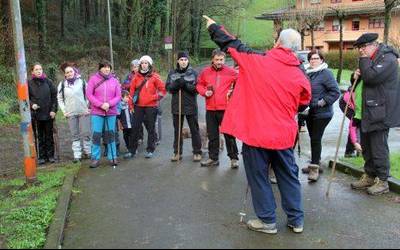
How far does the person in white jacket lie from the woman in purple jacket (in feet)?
1.92

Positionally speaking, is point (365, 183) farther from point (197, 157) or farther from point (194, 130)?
point (194, 130)

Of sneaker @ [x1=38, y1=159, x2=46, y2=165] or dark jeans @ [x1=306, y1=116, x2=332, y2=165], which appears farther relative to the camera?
sneaker @ [x1=38, y1=159, x2=46, y2=165]

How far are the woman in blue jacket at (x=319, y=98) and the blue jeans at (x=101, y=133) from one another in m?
3.49

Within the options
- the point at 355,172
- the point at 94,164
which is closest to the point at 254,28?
the point at 94,164

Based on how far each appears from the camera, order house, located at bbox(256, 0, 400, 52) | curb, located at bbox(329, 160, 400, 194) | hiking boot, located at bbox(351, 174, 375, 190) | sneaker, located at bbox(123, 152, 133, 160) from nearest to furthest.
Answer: curb, located at bbox(329, 160, 400, 194) → hiking boot, located at bbox(351, 174, 375, 190) → sneaker, located at bbox(123, 152, 133, 160) → house, located at bbox(256, 0, 400, 52)

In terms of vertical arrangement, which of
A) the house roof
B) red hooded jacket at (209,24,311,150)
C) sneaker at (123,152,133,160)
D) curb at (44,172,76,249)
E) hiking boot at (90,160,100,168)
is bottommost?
sneaker at (123,152,133,160)

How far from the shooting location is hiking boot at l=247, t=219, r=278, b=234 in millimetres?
5219

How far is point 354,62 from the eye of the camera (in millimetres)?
43125

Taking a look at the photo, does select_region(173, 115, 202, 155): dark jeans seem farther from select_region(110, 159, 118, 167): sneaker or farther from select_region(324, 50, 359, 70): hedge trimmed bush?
select_region(324, 50, 359, 70): hedge trimmed bush

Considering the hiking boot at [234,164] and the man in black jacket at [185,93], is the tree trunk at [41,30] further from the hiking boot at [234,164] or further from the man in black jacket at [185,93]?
the hiking boot at [234,164]

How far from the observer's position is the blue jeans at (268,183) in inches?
205

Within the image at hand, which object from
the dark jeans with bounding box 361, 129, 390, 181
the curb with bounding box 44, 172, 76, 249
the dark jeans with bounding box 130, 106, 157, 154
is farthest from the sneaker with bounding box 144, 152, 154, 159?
the dark jeans with bounding box 361, 129, 390, 181

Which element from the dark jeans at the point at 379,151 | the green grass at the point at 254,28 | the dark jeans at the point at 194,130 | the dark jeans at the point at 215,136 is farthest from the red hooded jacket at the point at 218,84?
the green grass at the point at 254,28

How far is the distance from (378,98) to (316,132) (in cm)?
129
